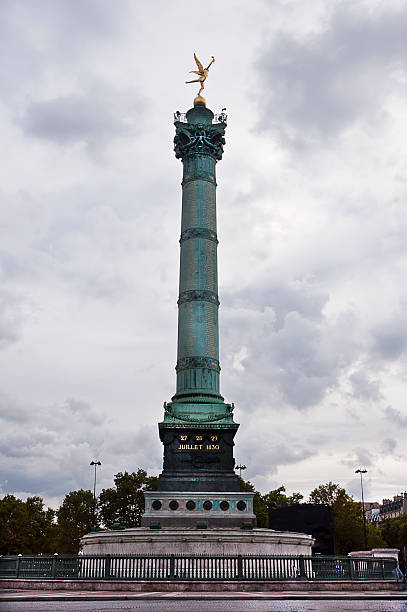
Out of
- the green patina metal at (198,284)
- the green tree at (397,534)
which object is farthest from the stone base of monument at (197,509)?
the green tree at (397,534)

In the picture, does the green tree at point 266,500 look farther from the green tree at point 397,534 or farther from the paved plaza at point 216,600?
the paved plaza at point 216,600

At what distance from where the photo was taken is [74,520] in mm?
79562

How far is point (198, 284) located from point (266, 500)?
1990 inches

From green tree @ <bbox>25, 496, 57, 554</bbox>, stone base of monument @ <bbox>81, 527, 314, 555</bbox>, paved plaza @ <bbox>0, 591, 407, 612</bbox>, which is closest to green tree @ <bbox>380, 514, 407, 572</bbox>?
green tree @ <bbox>25, 496, 57, 554</bbox>

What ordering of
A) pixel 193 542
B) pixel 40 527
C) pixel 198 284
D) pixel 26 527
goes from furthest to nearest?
pixel 40 527, pixel 26 527, pixel 198 284, pixel 193 542

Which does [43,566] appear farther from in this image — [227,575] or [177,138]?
[177,138]

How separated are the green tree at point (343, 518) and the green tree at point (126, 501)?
21418 millimetres

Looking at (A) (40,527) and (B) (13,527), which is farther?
(A) (40,527)

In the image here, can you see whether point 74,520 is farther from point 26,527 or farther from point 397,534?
point 397,534

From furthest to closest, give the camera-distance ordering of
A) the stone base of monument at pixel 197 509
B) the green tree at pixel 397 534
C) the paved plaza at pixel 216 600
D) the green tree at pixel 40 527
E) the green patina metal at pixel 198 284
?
the green tree at pixel 397 534, the green tree at pixel 40 527, the green patina metal at pixel 198 284, the stone base of monument at pixel 197 509, the paved plaza at pixel 216 600

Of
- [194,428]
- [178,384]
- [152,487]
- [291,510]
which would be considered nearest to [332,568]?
[194,428]

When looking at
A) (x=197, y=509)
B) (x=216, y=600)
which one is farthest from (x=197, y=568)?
(x=197, y=509)

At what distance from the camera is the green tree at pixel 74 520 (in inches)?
3014

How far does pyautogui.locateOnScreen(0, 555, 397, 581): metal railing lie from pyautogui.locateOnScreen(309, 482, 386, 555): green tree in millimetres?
51237
